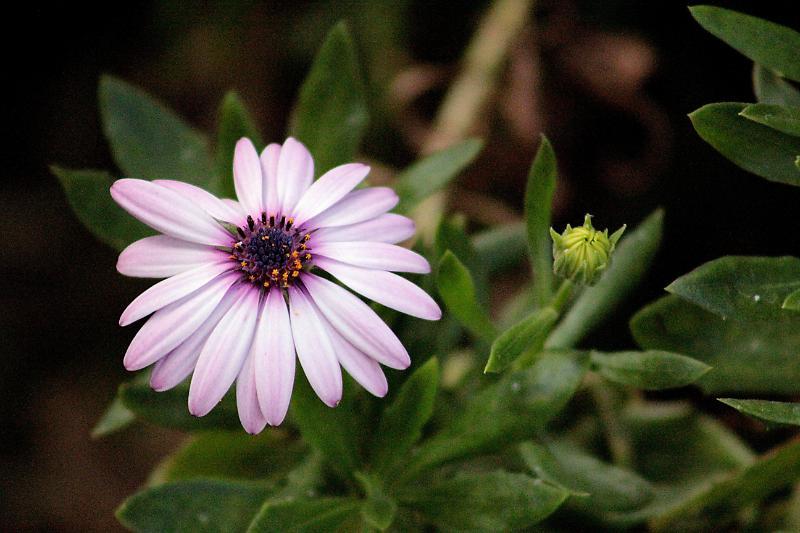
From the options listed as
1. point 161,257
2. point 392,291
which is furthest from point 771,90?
point 161,257

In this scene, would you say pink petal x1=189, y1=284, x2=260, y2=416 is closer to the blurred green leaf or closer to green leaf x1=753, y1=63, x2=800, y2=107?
the blurred green leaf

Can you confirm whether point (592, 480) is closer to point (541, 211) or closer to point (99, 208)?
point (541, 211)

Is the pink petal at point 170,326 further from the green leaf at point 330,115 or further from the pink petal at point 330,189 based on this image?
the green leaf at point 330,115

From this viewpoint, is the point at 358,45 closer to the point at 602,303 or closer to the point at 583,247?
the point at 602,303

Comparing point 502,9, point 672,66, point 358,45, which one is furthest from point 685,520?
point 358,45

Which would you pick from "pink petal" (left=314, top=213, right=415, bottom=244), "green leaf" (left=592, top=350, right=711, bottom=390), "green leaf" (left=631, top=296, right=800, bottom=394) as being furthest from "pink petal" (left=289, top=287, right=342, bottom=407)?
"green leaf" (left=631, top=296, right=800, bottom=394)

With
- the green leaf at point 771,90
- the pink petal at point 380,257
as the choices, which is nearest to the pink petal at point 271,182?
the pink petal at point 380,257

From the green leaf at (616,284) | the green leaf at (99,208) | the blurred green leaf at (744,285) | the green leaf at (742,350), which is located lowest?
the green leaf at (742,350)

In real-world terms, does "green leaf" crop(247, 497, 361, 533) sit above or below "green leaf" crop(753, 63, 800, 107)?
above
